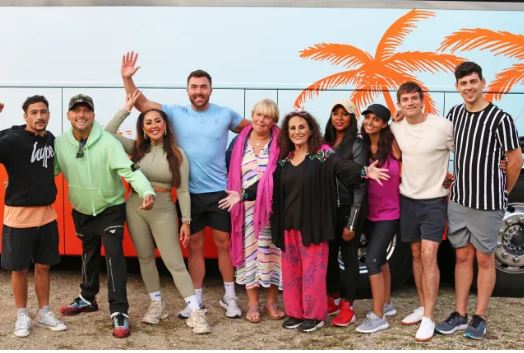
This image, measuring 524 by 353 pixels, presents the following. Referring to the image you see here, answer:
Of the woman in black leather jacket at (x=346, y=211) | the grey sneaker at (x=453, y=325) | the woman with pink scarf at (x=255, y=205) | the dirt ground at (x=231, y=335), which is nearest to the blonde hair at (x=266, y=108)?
the woman with pink scarf at (x=255, y=205)

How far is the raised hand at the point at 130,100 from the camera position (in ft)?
15.8

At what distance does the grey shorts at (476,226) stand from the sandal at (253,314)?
5.55 feet

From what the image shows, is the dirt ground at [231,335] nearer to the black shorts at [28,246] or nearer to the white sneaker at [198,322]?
the white sneaker at [198,322]

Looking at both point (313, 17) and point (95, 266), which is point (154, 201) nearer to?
point (95, 266)

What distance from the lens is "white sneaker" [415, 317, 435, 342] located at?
4484mm

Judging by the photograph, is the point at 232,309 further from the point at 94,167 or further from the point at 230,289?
the point at 94,167

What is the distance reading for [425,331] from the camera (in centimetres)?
451

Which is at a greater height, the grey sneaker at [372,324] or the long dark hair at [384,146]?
the long dark hair at [384,146]

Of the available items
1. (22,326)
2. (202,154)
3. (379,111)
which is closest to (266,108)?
(202,154)

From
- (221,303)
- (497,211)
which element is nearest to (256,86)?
(221,303)

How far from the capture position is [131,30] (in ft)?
18.2

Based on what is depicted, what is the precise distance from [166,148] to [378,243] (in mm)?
1824

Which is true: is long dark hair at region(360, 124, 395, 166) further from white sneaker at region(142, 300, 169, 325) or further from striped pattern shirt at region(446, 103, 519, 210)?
white sneaker at region(142, 300, 169, 325)

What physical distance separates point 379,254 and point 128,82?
2.44 metres
